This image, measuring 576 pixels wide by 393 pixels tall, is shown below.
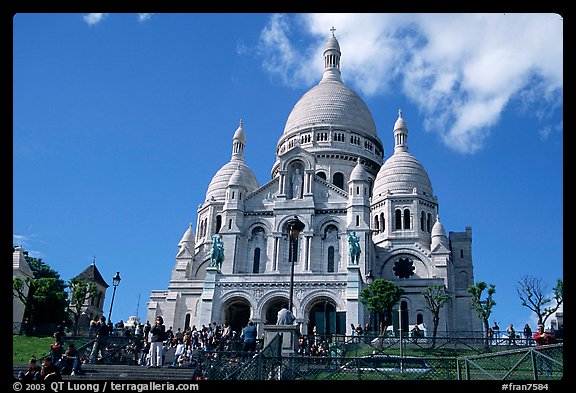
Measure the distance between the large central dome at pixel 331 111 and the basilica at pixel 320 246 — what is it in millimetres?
1430

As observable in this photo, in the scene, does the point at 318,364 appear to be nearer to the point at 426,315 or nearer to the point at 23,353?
the point at 23,353

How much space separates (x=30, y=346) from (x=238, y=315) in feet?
60.5

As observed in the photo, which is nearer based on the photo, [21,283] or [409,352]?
[409,352]

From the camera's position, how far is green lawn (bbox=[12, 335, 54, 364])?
113ft

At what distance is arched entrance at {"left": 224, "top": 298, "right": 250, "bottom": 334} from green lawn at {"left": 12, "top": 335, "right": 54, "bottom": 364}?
579 inches

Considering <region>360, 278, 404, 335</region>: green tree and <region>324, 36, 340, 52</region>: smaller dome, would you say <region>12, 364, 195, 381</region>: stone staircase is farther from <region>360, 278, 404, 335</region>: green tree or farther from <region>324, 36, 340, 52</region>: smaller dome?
<region>324, 36, 340, 52</region>: smaller dome

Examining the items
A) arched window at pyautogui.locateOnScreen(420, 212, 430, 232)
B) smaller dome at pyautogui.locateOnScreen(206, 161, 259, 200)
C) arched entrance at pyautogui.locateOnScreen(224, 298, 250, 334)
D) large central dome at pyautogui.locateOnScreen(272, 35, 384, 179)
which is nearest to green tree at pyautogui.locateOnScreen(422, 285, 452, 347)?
arched window at pyautogui.locateOnScreen(420, 212, 430, 232)

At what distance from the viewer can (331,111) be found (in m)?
73.8

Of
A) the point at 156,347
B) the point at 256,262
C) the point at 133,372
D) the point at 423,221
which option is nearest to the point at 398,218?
the point at 423,221

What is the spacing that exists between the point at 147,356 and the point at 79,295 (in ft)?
95.6

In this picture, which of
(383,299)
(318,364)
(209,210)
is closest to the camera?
(318,364)

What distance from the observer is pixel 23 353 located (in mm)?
35188

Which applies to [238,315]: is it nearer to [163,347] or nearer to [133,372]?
[163,347]
